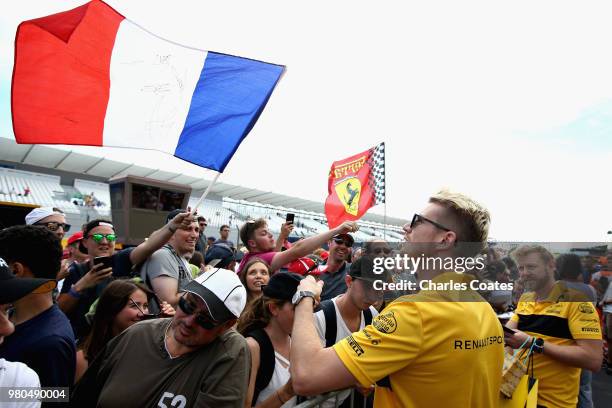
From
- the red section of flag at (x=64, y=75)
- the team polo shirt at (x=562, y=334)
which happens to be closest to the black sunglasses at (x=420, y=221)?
the team polo shirt at (x=562, y=334)

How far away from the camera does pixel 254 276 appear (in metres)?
3.45

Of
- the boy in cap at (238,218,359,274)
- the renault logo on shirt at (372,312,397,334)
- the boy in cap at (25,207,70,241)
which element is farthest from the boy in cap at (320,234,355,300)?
the boy in cap at (25,207,70,241)

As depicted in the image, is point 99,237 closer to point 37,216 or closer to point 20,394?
point 37,216

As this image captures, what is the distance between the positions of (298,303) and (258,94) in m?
2.44

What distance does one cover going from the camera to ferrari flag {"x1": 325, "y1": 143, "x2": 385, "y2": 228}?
7.31 metres

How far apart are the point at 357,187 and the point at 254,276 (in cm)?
450

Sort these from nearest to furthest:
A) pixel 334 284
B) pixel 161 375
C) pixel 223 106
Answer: pixel 161 375 < pixel 223 106 < pixel 334 284

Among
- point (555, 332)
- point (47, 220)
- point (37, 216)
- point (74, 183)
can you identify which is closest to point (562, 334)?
point (555, 332)

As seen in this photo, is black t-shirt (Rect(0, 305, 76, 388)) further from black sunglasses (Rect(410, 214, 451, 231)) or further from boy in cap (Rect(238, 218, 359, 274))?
boy in cap (Rect(238, 218, 359, 274))

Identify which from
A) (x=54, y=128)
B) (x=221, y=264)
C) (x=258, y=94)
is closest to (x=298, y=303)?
(x=258, y=94)

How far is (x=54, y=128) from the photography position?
316 cm

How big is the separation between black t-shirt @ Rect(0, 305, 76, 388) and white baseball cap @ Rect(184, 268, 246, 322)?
2.07 ft

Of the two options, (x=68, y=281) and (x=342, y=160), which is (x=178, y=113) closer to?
(x=68, y=281)

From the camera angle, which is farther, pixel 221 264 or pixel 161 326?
pixel 221 264
